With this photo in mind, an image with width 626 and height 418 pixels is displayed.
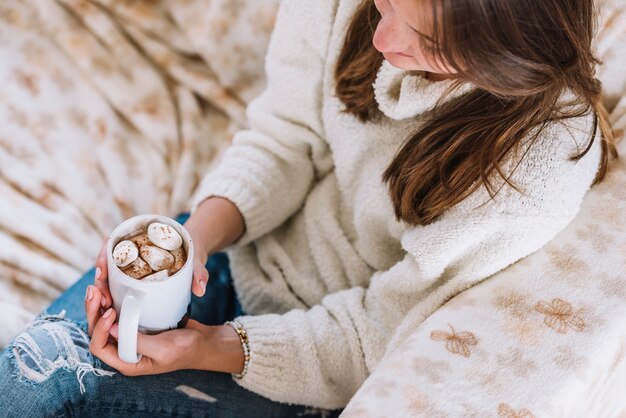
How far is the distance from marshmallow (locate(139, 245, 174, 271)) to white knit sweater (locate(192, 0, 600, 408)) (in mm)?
219

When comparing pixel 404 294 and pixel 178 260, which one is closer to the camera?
pixel 178 260

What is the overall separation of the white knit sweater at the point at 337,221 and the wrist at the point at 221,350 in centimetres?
2

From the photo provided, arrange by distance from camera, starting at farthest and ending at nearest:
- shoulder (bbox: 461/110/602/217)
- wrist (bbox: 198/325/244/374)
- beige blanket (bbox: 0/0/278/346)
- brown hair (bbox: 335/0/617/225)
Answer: beige blanket (bbox: 0/0/278/346) < wrist (bbox: 198/325/244/374) < shoulder (bbox: 461/110/602/217) < brown hair (bbox: 335/0/617/225)

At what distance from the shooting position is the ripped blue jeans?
777 millimetres

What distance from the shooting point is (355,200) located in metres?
0.91

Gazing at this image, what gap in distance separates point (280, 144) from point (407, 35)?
0.36 m

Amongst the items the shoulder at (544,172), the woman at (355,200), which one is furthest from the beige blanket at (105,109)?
the shoulder at (544,172)

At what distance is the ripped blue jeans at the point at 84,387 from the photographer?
777 mm

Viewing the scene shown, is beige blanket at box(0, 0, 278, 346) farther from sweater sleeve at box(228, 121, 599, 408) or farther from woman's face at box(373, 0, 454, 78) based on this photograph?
woman's face at box(373, 0, 454, 78)

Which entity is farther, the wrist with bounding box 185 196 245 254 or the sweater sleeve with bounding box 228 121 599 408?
the wrist with bounding box 185 196 245 254

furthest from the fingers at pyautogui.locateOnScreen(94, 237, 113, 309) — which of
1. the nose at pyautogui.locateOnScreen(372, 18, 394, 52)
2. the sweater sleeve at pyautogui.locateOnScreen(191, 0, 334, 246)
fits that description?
the nose at pyautogui.locateOnScreen(372, 18, 394, 52)

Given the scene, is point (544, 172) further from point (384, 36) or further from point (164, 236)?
point (164, 236)

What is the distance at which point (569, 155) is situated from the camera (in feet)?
2.34

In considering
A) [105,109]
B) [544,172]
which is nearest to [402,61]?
[544,172]
